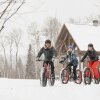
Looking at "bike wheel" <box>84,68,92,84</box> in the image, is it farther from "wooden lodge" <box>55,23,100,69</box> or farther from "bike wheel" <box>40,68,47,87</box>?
"wooden lodge" <box>55,23,100,69</box>

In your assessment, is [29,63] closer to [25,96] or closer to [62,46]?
[62,46]

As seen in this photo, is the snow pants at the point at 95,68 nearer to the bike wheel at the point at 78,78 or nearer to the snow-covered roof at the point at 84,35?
the bike wheel at the point at 78,78

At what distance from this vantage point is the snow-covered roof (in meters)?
40.6

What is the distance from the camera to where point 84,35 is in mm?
42844

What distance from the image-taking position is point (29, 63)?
82.6m

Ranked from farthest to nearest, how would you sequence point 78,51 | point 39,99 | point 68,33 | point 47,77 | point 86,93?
point 68,33
point 78,51
point 47,77
point 86,93
point 39,99

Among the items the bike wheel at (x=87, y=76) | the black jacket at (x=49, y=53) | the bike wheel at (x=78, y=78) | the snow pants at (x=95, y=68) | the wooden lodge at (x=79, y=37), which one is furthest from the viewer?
the wooden lodge at (x=79, y=37)

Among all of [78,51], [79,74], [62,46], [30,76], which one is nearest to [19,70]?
[30,76]

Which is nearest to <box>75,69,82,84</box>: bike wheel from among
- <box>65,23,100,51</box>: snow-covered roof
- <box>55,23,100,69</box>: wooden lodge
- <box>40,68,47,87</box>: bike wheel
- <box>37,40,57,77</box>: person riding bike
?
<box>37,40,57,77</box>: person riding bike

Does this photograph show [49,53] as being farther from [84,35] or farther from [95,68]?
[84,35]

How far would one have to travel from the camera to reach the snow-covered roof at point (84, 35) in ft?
133

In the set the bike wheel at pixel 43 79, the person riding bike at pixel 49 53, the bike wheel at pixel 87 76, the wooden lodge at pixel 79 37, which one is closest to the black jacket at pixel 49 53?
the person riding bike at pixel 49 53

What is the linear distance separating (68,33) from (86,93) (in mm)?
33321

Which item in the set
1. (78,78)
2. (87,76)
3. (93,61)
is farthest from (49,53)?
(78,78)
